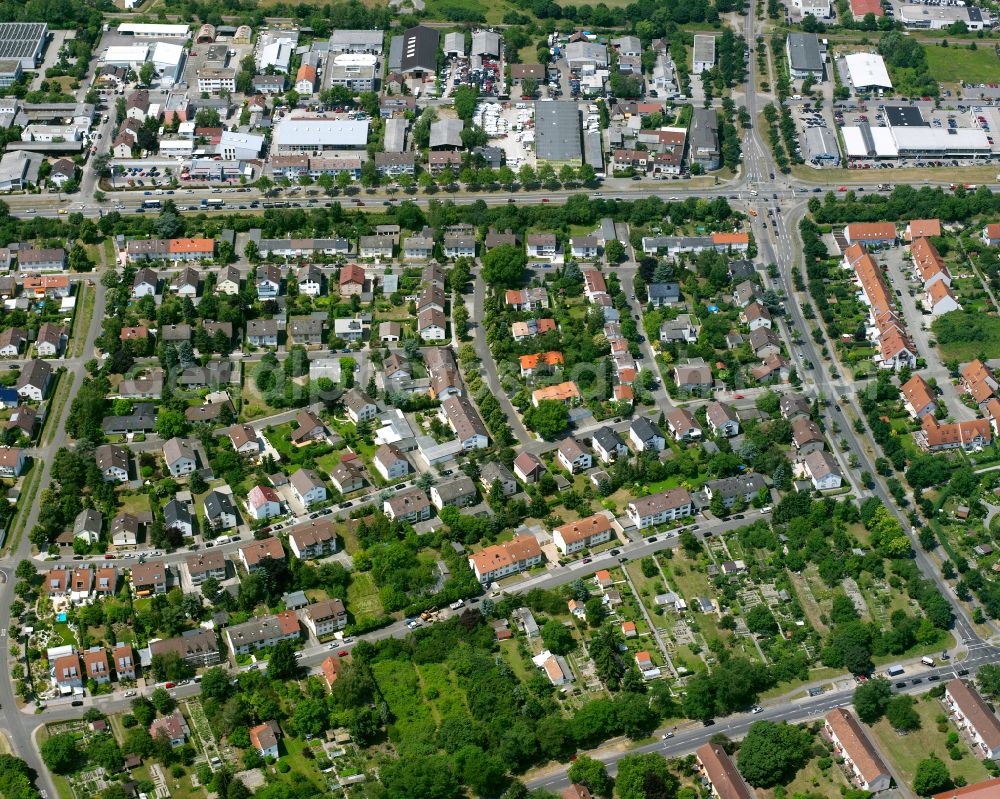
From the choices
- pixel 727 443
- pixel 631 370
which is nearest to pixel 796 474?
pixel 727 443

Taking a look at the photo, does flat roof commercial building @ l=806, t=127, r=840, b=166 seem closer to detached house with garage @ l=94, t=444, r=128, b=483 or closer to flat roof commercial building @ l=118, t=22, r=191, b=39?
flat roof commercial building @ l=118, t=22, r=191, b=39

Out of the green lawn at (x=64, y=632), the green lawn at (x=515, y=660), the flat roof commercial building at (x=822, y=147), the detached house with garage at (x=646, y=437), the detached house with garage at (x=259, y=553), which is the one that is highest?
the flat roof commercial building at (x=822, y=147)

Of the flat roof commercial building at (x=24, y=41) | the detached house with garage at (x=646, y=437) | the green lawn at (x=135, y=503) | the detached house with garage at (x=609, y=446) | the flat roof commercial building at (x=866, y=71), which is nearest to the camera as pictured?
the green lawn at (x=135, y=503)

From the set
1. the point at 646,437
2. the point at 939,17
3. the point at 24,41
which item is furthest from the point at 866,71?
the point at 24,41

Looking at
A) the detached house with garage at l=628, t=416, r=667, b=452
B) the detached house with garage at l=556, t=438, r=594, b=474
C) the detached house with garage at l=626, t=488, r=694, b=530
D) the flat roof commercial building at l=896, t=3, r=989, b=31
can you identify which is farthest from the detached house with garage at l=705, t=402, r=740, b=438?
the flat roof commercial building at l=896, t=3, r=989, b=31

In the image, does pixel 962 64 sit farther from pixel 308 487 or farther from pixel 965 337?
pixel 308 487

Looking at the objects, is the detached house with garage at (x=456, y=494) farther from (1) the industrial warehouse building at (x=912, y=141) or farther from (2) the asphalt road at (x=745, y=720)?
(1) the industrial warehouse building at (x=912, y=141)

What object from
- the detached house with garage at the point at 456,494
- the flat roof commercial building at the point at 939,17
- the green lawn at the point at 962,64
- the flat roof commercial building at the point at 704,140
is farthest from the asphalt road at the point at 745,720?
the flat roof commercial building at the point at 939,17
